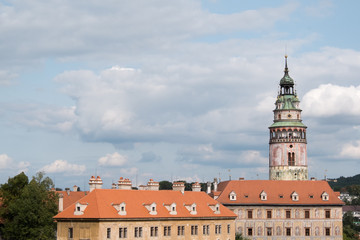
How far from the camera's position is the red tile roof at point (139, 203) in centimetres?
8800

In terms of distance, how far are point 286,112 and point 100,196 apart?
65.9 m

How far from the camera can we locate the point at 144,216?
91500 millimetres

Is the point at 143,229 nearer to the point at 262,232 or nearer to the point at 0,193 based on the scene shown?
the point at 0,193

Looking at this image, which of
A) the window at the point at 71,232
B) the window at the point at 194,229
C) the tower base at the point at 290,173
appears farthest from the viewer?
the tower base at the point at 290,173

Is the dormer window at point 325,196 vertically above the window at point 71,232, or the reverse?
the dormer window at point 325,196

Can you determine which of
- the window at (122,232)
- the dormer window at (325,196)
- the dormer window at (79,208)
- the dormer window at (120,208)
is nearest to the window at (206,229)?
the window at (122,232)

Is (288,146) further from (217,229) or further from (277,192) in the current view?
(217,229)

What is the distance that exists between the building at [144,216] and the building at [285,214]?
723 inches

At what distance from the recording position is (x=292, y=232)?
120938 mm

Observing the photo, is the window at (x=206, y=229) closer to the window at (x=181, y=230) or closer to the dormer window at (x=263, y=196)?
the window at (x=181, y=230)

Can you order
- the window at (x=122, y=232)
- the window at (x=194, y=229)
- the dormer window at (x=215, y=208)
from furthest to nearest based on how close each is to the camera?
the dormer window at (x=215, y=208) → the window at (x=194, y=229) → the window at (x=122, y=232)

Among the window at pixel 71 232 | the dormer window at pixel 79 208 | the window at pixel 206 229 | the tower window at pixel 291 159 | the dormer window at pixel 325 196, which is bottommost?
the window at pixel 71 232

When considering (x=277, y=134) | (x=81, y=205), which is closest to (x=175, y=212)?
(x=81, y=205)

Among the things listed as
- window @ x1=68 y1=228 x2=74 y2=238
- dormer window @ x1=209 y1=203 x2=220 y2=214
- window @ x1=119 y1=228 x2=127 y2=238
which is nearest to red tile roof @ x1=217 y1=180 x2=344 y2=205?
dormer window @ x1=209 y1=203 x2=220 y2=214
